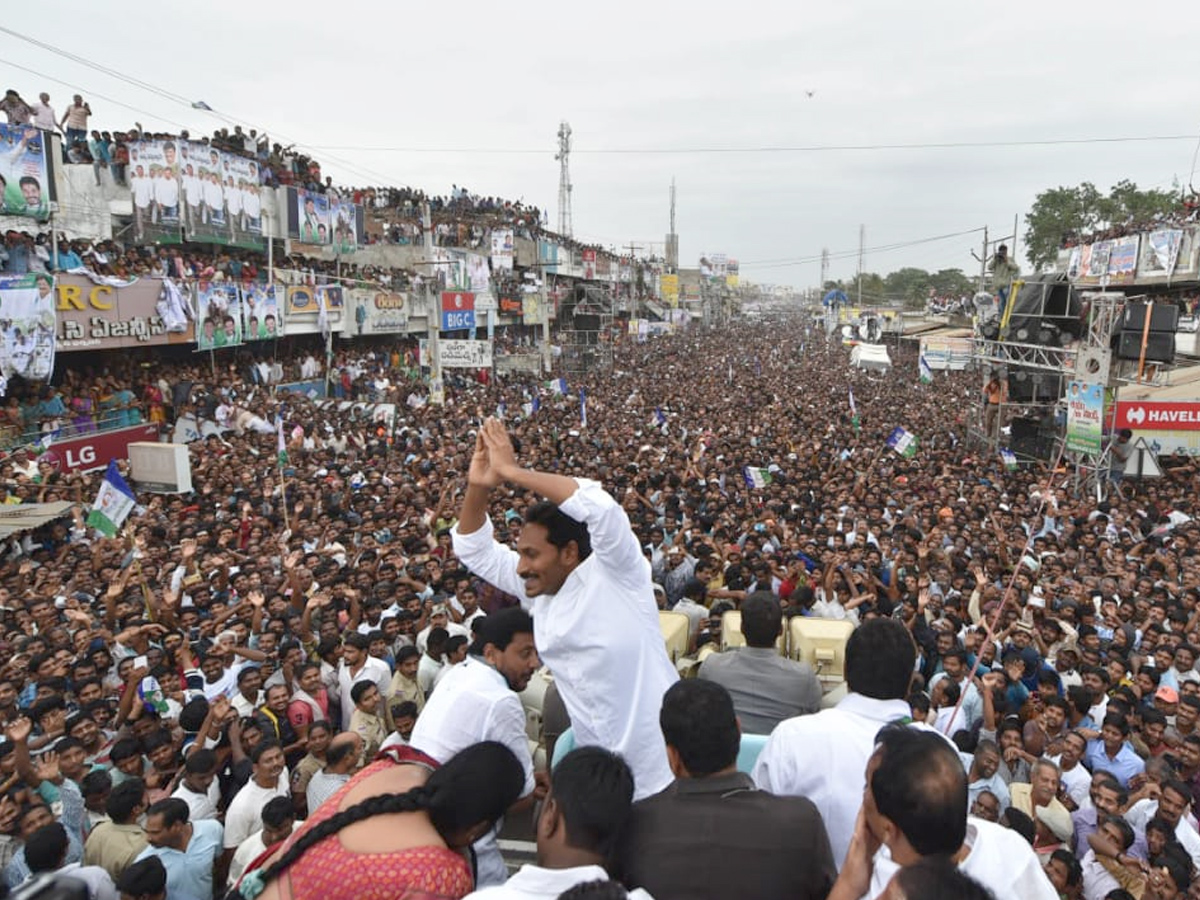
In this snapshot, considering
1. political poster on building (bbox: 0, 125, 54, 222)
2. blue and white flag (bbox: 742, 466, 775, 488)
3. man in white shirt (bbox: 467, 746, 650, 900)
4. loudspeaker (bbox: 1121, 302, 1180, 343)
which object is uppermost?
political poster on building (bbox: 0, 125, 54, 222)

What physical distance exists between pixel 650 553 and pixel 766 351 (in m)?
38.1

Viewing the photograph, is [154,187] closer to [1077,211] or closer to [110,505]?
[110,505]

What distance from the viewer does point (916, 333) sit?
151ft

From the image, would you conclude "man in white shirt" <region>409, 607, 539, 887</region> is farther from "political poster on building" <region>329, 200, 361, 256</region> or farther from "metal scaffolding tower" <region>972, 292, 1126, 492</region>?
"political poster on building" <region>329, 200, 361, 256</region>

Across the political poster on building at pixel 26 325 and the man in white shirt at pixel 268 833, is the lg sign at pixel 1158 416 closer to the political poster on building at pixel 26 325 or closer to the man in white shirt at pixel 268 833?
the man in white shirt at pixel 268 833

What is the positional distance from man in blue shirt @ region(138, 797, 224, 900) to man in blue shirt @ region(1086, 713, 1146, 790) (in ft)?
14.2

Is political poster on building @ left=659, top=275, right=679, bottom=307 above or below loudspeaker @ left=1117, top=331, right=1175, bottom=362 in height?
above

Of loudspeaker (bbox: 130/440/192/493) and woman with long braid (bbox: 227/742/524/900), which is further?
loudspeaker (bbox: 130/440/192/493)

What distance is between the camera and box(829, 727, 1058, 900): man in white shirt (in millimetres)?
1666

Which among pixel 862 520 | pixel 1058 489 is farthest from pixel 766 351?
pixel 862 520

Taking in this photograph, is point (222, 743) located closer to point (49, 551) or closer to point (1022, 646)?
point (1022, 646)

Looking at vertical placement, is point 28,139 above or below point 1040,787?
above

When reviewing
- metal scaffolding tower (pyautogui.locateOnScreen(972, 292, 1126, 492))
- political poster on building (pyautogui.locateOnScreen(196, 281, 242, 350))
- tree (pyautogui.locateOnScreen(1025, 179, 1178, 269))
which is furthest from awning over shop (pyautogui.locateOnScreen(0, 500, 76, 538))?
tree (pyautogui.locateOnScreen(1025, 179, 1178, 269))

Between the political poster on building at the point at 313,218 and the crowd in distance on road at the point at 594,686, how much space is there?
11.5 meters
